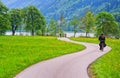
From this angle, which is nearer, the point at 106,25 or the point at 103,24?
the point at 103,24

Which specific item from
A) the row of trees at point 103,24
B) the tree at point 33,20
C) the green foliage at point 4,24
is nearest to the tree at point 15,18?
the tree at point 33,20

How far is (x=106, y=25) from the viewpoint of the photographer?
481 ft

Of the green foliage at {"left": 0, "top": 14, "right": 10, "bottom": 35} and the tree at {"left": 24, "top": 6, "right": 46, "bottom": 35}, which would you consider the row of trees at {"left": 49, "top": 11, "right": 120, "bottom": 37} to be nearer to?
the tree at {"left": 24, "top": 6, "right": 46, "bottom": 35}

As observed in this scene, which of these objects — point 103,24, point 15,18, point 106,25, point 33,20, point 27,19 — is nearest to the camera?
point 15,18

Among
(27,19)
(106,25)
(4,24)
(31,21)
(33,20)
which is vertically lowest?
(106,25)

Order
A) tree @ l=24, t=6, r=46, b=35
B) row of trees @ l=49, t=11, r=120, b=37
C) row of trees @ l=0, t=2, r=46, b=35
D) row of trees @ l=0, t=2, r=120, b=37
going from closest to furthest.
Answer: row of trees @ l=0, t=2, r=120, b=37, row of trees @ l=0, t=2, r=46, b=35, tree @ l=24, t=6, r=46, b=35, row of trees @ l=49, t=11, r=120, b=37

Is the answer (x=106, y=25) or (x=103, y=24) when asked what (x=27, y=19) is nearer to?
(x=103, y=24)

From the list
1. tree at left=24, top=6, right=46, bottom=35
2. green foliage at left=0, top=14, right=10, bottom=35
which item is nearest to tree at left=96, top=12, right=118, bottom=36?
tree at left=24, top=6, right=46, bottom=35

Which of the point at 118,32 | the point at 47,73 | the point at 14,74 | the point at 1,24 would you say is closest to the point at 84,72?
the point at 47,73

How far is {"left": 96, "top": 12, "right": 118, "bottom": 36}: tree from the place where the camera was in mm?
145500

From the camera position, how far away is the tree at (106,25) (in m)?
146

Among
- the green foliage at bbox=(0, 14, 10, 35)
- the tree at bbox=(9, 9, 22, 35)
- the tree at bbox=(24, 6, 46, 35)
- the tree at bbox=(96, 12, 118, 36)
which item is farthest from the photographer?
the tree at bbox=(96, 12, 118, 36)

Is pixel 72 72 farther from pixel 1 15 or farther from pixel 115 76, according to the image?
pixel 1 15

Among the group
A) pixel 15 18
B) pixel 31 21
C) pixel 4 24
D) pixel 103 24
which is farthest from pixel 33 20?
pixel 103 24
